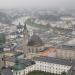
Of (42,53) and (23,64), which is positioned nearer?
(23,64)

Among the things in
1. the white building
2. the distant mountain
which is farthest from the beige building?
the distant mountain

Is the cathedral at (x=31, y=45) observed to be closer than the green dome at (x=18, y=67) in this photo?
No

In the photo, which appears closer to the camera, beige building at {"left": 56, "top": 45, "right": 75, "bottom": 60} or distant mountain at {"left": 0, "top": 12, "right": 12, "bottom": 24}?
beige building at {"left": 56, "top": 45, "right": 75, "bottom": 60}

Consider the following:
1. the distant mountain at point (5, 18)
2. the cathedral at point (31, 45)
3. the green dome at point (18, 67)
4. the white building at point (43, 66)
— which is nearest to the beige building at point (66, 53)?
the cathedral at point (31, 45)

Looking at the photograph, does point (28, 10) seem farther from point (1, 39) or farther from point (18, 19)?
point (1, 39)

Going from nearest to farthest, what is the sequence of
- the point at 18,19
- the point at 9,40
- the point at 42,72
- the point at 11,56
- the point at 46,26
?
1. the point at 42,72
2. the point at 11,56
3. the point at 9,40
4. the point at 46,26
5. the point at 18,19

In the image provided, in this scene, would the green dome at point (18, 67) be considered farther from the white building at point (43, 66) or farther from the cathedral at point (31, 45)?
the cathedral at point (31, 45)

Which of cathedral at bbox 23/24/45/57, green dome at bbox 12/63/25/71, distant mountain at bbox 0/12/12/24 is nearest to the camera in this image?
green dome at bbox 12/63/25/71

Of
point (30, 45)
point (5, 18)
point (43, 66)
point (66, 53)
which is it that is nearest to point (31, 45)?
point (30, 45)

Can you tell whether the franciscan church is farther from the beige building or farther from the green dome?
the green dome

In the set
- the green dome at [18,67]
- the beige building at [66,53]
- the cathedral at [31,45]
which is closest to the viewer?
the green dome at [18,67]

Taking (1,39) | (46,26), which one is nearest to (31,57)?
(1,39)
